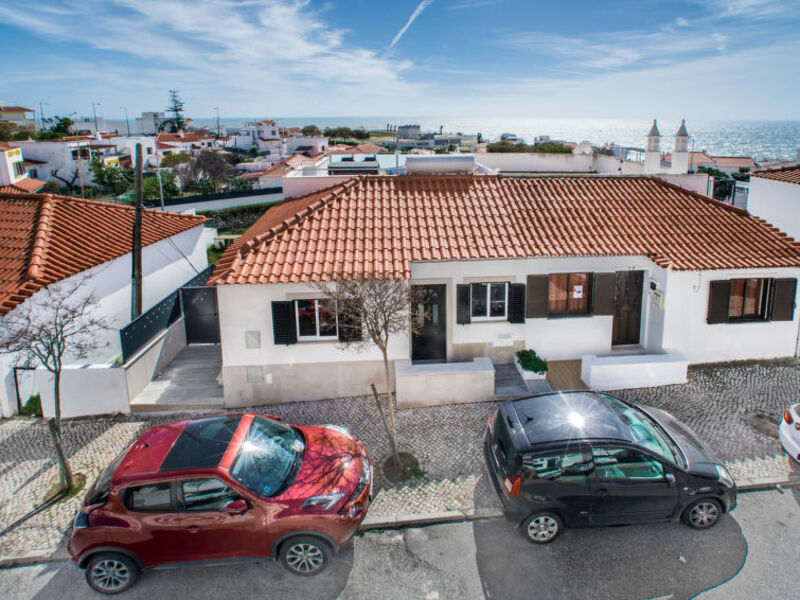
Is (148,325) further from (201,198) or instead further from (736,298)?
(201,198)

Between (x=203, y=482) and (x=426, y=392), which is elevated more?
(x=203, y=482)

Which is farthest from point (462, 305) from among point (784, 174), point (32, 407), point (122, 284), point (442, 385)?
point (784, 174)

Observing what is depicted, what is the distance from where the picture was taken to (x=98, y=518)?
7.78 meters

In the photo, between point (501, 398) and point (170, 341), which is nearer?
point (501, 398)

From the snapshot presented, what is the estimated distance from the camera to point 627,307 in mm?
14867

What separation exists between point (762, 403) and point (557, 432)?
6899 mm

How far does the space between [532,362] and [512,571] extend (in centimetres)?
596

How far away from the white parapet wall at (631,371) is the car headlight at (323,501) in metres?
7.54

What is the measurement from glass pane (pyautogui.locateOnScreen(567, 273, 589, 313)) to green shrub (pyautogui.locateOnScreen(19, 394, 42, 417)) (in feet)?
43.3

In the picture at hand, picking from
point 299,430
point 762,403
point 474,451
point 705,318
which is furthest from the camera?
point 705,318

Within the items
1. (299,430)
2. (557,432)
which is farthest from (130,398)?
(557,432)

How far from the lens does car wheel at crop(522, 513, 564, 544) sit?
28.0ft

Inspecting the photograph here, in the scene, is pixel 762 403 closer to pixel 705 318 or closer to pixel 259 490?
pixel 705 318

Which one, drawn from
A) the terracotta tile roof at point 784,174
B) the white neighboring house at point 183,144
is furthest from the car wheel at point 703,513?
the white neighboring house at point 183,144
